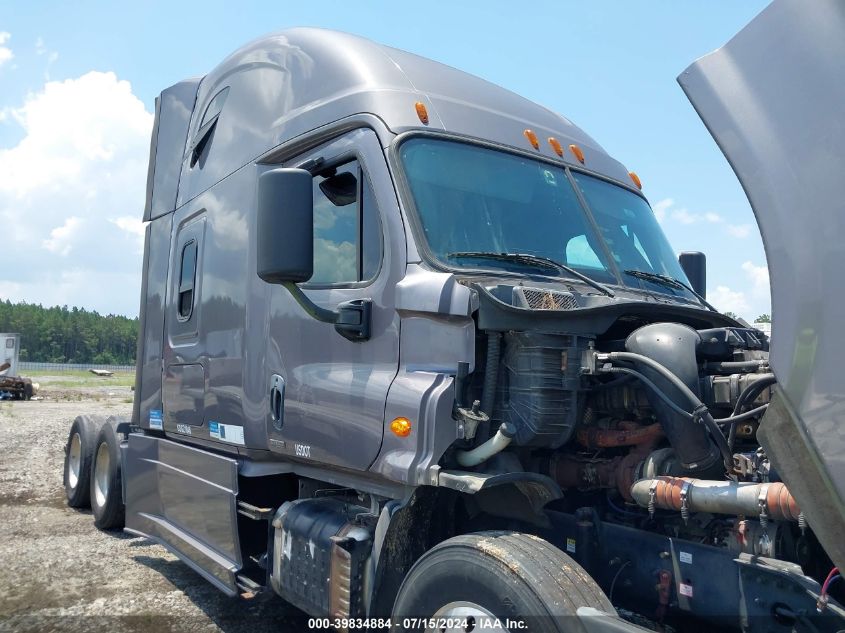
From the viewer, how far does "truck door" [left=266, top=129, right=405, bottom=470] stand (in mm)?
3443

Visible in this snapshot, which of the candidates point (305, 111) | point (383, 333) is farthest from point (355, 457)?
point (305, 111)

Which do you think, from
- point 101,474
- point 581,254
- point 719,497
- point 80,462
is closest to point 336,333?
point 581,254

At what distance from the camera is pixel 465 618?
275cm

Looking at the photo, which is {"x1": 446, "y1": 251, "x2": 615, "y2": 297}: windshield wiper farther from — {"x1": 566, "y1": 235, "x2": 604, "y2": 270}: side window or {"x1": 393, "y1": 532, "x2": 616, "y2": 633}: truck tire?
{"x1": 393, "y1": 532, "x2": 616, "y2": 633}: truck tire

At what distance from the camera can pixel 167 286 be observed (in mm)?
5730

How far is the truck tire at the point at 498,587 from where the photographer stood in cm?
253

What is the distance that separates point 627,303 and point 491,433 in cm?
83

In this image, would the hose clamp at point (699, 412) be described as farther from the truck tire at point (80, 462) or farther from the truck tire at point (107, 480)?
the truck tire at point (80, 462)

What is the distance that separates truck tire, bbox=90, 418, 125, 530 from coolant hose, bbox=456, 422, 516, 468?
16.8ft

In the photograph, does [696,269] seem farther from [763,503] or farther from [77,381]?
[77,381]

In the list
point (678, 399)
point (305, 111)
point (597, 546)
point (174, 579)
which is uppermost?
point (305, 111)

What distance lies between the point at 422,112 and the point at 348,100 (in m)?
0.43

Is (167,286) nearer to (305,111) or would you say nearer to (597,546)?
(305,111)

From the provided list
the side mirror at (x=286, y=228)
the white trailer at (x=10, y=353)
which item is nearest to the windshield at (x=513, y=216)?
the side mirror at (x=286, y=228)
